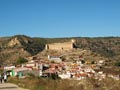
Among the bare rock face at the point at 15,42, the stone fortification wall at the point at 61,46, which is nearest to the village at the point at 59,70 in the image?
the stone fortification wall at the point at 61,46

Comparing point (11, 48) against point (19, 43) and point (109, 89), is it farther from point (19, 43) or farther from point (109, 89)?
point (109, 89)

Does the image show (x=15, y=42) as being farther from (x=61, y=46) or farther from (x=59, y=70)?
(x=59, y=70)

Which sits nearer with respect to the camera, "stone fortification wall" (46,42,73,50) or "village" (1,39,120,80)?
"village" (1,39,120,80)

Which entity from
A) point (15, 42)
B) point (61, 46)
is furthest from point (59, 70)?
point (15, 42)

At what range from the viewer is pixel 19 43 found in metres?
185

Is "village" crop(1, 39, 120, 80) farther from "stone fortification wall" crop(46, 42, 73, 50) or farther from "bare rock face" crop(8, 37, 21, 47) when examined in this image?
"bare rock face" crop(8, 37, 21, 47)

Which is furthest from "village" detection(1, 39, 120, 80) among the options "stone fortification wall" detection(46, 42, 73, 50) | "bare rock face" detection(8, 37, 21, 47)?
"bare rock face" detection(8, 37, 21, 47)

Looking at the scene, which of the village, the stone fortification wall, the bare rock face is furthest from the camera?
the bare rock face

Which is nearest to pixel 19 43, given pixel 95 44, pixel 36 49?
pixel 36 49

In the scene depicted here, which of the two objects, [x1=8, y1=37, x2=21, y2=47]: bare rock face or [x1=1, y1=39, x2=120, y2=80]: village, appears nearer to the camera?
[x1=1, y1=39, x2=120, y2=80]: village

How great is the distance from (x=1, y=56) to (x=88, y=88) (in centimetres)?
15055

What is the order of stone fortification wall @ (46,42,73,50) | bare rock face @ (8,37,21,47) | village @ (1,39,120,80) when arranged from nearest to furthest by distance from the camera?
village @ (1,39,120,80)
stone fortification wall @ (46,42,73,50)
bare rock face @ (8,37,21,47)

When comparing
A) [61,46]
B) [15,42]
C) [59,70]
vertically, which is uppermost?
[15,42]

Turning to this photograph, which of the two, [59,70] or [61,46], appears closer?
[59,70]
